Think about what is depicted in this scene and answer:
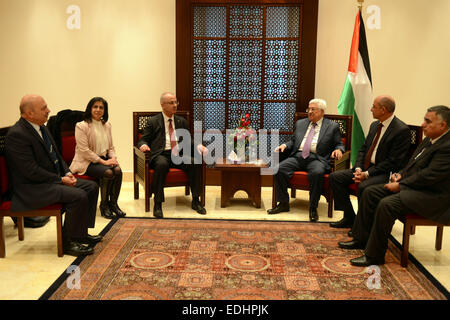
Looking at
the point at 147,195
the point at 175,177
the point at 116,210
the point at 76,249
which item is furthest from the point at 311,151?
the point at 76,249

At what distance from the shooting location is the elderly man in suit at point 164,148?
480cm

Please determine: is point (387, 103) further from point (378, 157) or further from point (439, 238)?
point (439, 238)

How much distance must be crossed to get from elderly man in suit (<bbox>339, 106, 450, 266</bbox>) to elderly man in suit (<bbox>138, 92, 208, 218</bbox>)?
6.49 feet

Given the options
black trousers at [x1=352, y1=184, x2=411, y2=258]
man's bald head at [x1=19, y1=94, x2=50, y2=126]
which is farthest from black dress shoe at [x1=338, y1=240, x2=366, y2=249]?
man's bald head at [x1=19, y1=94, x2=50, y2=126]

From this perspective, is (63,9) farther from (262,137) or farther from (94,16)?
(262,137)

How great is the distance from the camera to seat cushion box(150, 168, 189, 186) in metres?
4.88

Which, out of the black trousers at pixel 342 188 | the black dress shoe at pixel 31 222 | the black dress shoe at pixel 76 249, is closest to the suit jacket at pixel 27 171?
the black dress shoe at pixel 76 249

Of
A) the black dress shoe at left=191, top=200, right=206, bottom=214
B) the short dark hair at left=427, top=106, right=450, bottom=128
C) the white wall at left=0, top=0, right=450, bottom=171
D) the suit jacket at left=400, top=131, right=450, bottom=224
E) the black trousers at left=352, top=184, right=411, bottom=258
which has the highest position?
the white wall at left=0, top=0, right=450, bottom=171

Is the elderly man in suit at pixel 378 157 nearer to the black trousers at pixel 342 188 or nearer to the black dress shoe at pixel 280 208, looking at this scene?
the black trousers at pixel 342 188

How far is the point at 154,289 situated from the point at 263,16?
4.00m

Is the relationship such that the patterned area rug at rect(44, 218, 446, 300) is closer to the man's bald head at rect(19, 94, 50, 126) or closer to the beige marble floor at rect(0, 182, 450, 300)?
the beige marble floor at rect(0, 182, 450, 300)

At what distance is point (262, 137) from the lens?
19.6 ft

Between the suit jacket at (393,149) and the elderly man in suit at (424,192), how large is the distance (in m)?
0.41

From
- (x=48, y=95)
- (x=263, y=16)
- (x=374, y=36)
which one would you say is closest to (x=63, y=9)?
(x=48, y=95)
